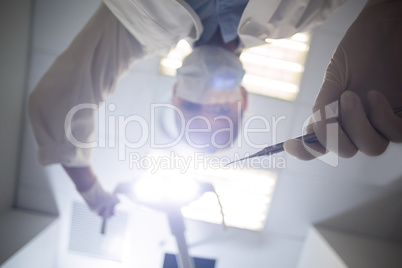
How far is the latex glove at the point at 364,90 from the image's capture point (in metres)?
0.46

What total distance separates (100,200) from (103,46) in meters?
0.64

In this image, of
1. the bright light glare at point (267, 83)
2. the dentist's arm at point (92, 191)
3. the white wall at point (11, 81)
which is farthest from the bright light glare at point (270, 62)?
the white wall at point (11, 81)

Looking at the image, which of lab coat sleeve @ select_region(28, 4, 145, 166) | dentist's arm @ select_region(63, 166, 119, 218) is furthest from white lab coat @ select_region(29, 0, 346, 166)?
dentist's arm @ select_region(63, 166, 119, 218)

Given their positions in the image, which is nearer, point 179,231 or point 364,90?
point 364,90

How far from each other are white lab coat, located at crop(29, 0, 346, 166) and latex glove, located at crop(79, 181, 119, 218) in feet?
0.64

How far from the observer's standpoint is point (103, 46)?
866 mm

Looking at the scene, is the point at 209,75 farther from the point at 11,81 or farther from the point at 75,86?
the point at 11,81

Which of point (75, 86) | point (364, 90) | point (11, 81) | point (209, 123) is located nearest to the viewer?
point (364, 90)

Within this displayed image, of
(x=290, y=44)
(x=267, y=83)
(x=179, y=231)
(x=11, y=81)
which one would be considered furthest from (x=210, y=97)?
(x=11, y=81)

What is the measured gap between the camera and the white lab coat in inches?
32.6

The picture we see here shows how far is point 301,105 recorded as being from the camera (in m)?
1.09

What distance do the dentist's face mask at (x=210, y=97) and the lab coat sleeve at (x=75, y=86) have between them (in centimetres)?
25

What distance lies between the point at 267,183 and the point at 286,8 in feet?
2.57

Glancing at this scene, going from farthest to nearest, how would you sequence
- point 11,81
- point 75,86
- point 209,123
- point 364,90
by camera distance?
point 11,81, point 209,123, point 75,86, point 364,90
